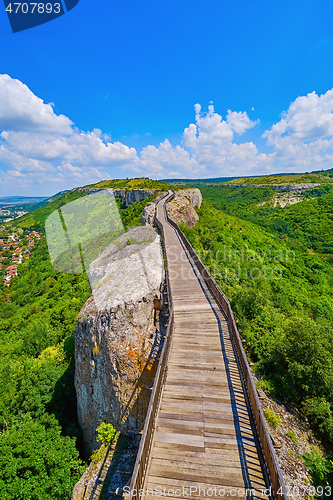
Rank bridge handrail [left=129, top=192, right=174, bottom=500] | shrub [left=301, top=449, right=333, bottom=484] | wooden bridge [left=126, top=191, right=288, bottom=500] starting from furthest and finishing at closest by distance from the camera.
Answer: shrub [left=301, top=449, right=333, bottom=484] < wooden bridge [left=126, top=191, right=288, bottom=500] < bridge handrail [left=129, top=192, right=174, bottom=500]

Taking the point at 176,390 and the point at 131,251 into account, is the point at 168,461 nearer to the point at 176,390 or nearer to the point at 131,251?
the point at 176,390

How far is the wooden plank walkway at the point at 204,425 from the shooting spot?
4.38 m

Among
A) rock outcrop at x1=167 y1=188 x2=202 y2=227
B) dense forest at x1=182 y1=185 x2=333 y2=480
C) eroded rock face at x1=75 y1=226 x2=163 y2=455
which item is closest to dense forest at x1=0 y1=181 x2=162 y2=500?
eroded rock face at x1=75 y1=226 x2=163 y2=455

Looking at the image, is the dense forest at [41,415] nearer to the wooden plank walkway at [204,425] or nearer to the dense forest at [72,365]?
the dense forest at [72,365]

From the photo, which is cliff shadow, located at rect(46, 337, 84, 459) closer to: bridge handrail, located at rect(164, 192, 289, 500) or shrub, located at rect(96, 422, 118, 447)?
shrub, located at rect(96, 422, 118, 447)

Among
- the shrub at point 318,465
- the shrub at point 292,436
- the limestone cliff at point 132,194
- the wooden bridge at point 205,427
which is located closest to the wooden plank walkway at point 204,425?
the wooden bridge at point 205,427

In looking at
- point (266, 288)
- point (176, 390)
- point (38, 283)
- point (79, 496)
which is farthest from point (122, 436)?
point (38, 283)

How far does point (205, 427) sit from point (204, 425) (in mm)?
51

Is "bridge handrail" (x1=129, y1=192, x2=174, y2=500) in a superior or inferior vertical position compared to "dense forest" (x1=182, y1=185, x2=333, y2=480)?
superior

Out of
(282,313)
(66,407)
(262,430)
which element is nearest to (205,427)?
(262,430)

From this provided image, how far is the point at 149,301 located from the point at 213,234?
21.1 meters

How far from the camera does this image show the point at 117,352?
8594mm

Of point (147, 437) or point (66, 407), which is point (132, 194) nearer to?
point (66, 407)

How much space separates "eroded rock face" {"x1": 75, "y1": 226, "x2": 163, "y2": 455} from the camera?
27.5 ft
